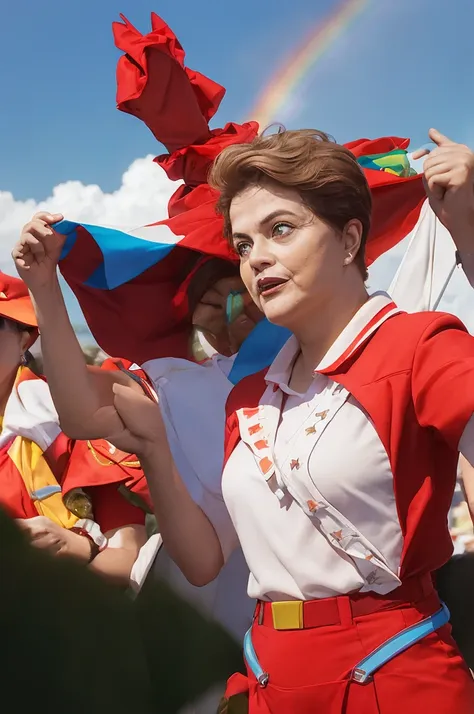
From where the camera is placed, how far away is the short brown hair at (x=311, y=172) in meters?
0.97

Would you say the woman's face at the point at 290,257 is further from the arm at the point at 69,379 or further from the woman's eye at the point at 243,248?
the arm at the point at 69,379

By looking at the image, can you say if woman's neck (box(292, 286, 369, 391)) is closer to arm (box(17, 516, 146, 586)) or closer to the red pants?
the red pants

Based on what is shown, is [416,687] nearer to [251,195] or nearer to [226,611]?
[226,611]

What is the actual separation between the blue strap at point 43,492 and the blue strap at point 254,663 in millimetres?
724

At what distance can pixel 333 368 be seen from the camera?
3.01ft

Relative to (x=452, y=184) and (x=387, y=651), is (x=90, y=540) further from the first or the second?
(x=452, y=184)

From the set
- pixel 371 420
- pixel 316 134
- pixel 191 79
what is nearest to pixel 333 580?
pixel 371 420

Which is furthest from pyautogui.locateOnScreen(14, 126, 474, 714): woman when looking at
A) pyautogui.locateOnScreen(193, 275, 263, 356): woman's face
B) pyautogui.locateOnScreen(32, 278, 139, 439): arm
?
pyautogui.locateOnScreen(193, 275, 263, 356): woman's face

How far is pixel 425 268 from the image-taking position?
145cm

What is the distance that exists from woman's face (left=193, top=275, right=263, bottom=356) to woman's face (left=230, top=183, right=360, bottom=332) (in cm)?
34

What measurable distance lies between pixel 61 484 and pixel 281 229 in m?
A: 0.90

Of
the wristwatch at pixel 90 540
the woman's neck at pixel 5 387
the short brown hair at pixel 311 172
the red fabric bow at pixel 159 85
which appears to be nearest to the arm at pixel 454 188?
the short brown hair at pixel 311 172

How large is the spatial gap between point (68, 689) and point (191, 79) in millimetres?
1196

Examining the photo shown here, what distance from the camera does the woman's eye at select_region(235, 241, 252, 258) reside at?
1.02 metres
